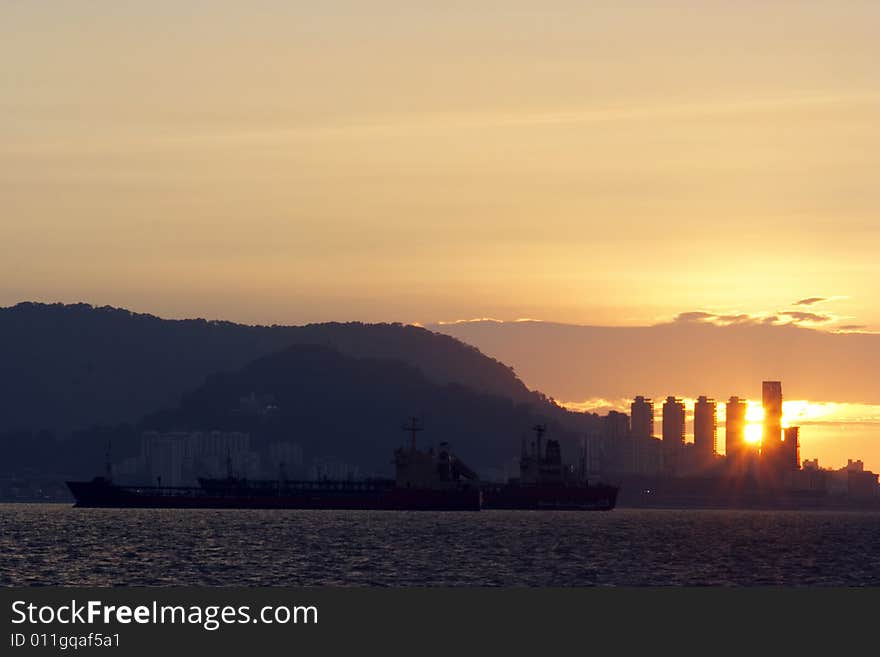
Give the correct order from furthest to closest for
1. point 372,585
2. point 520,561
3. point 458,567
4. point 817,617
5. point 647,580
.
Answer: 1. point 520,561
2. point 458,567
3. point 647,580
4. point 372,585
5. point 817,617

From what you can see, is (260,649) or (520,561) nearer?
(260,649)

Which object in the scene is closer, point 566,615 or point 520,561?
point 566,615

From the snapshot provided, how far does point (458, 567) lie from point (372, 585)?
2490cm

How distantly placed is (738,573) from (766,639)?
7579 centimetres

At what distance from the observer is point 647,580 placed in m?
140

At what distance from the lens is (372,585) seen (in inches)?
5010

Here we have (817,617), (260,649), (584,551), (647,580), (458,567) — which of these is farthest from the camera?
(584,551)

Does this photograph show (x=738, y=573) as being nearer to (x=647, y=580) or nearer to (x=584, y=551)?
(x=647, y=580)

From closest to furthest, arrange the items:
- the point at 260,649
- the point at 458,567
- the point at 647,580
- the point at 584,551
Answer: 1. the point at 260,649
2. the point at 647,580
3. the point at 458,567
4. the point at 584,551

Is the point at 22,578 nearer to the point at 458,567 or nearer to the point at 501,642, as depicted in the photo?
the point at 458,567

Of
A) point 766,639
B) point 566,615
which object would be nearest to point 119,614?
point 566,615

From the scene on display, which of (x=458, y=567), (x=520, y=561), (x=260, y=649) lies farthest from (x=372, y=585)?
(x=260, y=649)

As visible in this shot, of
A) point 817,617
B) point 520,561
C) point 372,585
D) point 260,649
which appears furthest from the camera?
point 520,561

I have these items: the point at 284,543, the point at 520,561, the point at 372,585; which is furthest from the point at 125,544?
the point at 372,585
